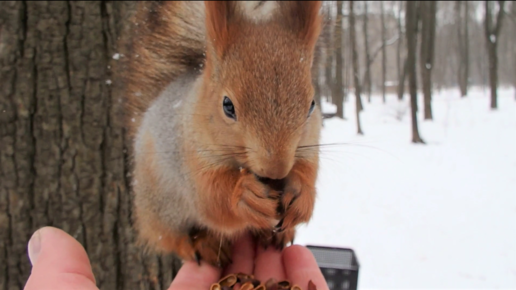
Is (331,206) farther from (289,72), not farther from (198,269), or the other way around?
(289,72)

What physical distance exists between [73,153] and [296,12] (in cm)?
94

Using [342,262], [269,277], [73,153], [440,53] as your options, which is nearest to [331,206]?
[342,262]

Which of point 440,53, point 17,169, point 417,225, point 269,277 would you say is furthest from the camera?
point 440,53

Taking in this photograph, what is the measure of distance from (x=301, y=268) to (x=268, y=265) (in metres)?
0.13

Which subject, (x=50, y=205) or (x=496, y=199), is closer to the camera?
(x=50, y=205)

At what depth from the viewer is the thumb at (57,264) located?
880mm

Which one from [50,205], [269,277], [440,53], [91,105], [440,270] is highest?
[440,53]

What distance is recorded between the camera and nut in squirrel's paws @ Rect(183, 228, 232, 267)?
1362 millimetres

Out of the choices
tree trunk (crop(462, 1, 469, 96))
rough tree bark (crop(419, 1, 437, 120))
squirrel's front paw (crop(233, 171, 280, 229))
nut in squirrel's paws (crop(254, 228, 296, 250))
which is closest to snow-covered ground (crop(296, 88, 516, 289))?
nut in squirrel's paws (crop(254, 228, 296, 250))

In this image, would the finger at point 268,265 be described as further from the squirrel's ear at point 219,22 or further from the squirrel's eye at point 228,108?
the squirrel's ear at point 219,22

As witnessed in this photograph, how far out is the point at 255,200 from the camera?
103 centimetres

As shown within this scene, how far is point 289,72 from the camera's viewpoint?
96 cm

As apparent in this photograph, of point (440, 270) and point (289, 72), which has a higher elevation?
point (289, 72)

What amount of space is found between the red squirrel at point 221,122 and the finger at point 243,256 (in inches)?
1.2
